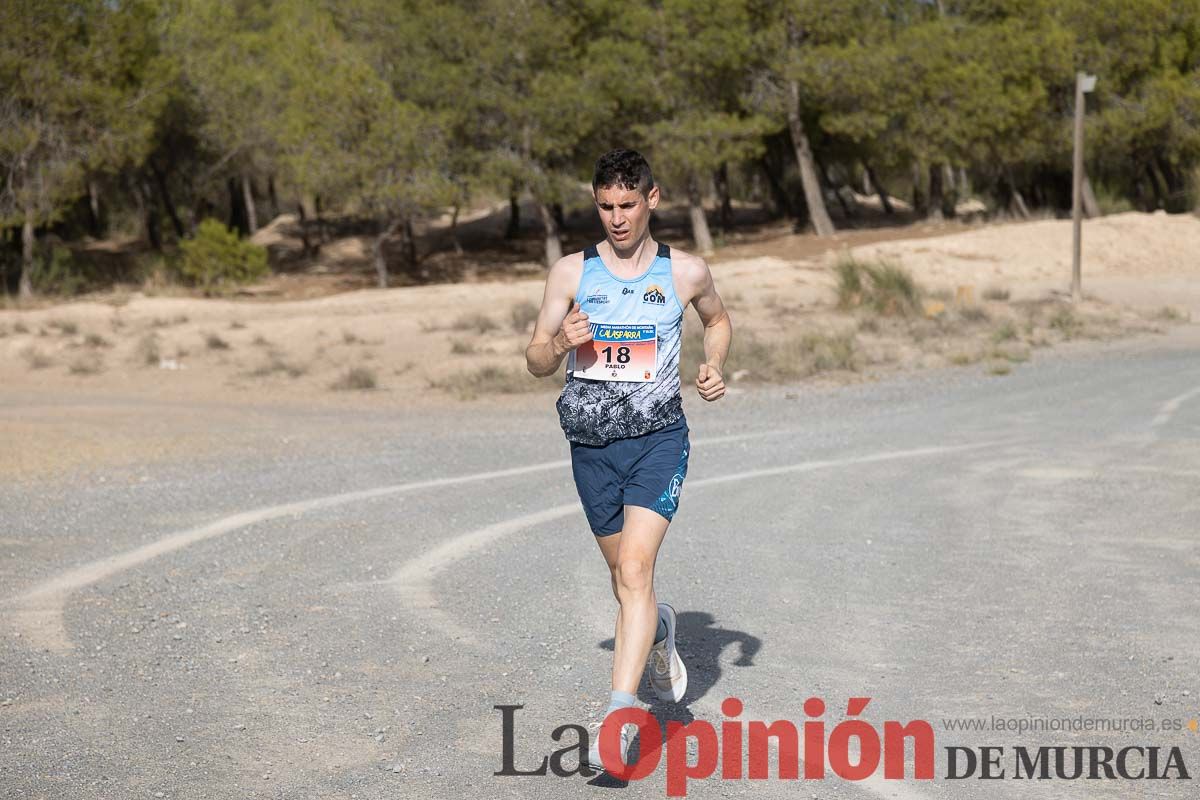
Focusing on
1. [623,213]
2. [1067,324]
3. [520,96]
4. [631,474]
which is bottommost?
[1067,324]

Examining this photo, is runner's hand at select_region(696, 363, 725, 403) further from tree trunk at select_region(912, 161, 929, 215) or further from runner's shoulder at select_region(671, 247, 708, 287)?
tree trunk at select_region(912, 161, 929, 215)

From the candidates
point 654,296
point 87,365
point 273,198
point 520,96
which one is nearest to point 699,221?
point 520,96

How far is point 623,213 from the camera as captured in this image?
477 cm

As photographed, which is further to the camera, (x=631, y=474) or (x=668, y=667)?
(x=668, y=667)

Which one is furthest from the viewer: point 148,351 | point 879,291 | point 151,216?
point 151,216

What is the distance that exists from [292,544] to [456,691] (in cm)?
376

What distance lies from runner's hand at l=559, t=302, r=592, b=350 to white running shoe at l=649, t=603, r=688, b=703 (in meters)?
1.16

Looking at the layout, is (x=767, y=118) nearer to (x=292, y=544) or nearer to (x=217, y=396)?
(x=217, y=396)

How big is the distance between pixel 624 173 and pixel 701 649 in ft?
8.29

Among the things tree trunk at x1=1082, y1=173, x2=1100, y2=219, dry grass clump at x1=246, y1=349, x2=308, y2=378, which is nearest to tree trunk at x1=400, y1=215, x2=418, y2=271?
dry grass clump at x1=246, y1=349, x2=308, y2=378

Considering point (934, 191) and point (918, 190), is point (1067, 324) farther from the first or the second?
point (918, 190)

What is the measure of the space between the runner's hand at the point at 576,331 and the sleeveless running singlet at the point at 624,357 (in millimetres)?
189

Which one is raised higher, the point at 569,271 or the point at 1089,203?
the point at 569,271

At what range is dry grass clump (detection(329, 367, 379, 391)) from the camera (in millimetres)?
19625
